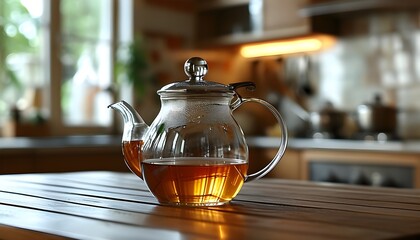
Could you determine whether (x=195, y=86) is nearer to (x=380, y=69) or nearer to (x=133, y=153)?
(x=133, y=153)

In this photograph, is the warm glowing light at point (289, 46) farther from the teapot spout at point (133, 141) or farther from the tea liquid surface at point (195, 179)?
the tea liquid surface at point (195, 179)

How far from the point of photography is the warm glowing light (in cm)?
417

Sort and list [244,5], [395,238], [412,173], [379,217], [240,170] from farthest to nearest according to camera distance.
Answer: [244,5] → [412,173] → [240,170] → [379,217] → [395,238]

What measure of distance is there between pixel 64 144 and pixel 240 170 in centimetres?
220

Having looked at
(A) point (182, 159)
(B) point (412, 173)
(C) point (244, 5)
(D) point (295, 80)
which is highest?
(C) point (244, 5)

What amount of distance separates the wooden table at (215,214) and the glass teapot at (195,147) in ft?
0.11

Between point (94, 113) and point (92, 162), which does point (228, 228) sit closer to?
point (92, 162)

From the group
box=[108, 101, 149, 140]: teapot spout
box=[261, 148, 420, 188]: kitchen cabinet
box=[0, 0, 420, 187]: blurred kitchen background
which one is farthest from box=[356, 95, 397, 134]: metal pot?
box=[108, 101, 149, 140]: teapot spout

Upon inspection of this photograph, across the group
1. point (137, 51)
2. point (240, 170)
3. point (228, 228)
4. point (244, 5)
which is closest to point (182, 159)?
point (240, 170)

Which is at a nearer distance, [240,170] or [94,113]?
[240,170]

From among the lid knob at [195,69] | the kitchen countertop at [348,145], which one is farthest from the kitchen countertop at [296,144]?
the lid knob at [195,69]

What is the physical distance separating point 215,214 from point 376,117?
2.86 metres

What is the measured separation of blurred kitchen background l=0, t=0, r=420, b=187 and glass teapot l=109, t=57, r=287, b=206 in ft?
7.44

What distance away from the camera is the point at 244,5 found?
4555 millimetres
